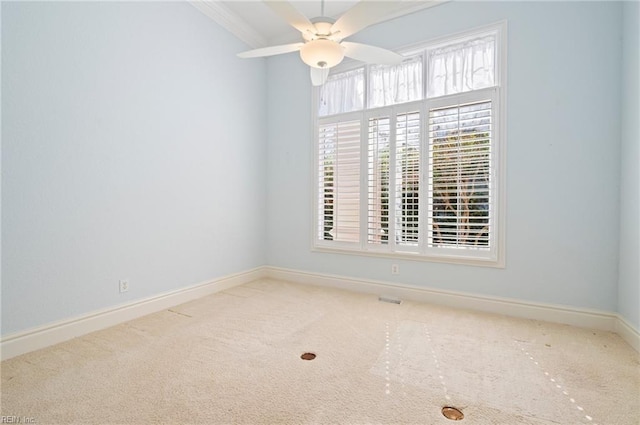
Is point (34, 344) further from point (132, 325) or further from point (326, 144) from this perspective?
point (326, 144)

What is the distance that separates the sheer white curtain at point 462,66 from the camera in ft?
9.80

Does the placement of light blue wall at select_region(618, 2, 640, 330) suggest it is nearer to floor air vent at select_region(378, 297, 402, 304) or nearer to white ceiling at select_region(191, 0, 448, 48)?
white ceiling at select_region(191, 0, 448, 48)

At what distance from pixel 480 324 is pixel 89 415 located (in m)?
2.84

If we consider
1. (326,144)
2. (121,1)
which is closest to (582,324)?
(326,144)

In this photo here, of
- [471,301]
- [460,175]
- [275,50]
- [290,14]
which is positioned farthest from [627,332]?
[275,50]

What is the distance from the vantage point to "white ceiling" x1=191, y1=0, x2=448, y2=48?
329 cm

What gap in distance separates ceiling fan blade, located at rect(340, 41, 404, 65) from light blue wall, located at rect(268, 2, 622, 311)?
1.33 m

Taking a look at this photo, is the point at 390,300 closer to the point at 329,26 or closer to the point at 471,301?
the point at 471,301

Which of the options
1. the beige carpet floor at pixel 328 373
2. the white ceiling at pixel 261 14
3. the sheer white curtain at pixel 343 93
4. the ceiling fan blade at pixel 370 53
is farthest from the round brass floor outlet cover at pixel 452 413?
the white ceiling at pixel 261 14

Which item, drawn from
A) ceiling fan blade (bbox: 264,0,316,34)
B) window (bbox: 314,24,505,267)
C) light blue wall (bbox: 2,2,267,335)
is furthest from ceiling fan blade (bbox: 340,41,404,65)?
light blue wall (bbox: 2,2,267,335)

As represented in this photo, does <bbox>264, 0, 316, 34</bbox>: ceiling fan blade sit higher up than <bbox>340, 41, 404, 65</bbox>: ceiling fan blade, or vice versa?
<bbox>264, 0, 316, 34</bbox>: ceiling fan blade

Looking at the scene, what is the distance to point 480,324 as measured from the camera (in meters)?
2.65

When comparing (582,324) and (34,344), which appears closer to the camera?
(34,344)

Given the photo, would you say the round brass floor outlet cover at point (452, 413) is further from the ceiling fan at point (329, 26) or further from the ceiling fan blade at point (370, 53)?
the ceiling fan blade at point (370, 53)
